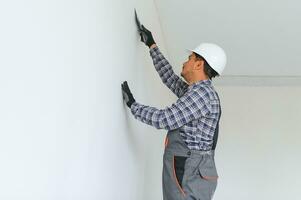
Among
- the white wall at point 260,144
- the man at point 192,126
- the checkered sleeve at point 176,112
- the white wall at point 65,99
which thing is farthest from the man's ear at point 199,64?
the white wall at point 260,144

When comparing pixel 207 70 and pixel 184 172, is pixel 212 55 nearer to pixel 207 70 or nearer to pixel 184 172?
pixel 207 70

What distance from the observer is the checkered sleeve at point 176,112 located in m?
1.81

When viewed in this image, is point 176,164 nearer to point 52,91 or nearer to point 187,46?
point 52,91

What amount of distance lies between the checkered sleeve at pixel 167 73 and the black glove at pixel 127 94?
49cm

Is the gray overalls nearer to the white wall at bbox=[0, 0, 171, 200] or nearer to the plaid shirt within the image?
the plaid shirt

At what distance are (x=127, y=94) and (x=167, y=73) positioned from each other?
536 millimetres

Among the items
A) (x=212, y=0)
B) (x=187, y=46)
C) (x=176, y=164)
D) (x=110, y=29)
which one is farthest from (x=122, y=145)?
(x=187, y=46)

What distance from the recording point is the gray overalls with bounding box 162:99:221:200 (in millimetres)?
1903

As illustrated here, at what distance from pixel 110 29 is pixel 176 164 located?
749mm

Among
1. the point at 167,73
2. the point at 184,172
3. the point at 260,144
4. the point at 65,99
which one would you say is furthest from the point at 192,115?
the point at 260,144

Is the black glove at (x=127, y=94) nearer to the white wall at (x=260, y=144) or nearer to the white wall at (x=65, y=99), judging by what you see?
the white wall at (x=65, y=99)

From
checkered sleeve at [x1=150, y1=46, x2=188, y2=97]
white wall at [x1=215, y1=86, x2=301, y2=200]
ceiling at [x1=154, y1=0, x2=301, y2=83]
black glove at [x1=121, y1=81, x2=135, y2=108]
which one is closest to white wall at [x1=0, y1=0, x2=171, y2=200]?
black glove at [x1=121, y1=81, x2=135, y2=108]

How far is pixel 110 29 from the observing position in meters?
1.63

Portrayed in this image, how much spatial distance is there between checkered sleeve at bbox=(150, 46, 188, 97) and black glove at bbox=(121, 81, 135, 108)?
486 mm
